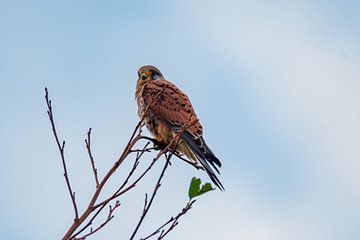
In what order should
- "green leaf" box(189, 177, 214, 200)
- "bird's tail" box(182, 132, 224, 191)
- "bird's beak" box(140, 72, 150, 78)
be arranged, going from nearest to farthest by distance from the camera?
"green leaf" box(189, 177, 214, 200) → "bird's tail" box(182, 132, 224, 191) → "bird's beak" box(140, 72, 150, 78)

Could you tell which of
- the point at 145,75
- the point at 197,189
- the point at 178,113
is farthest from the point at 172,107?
the point at 197,189

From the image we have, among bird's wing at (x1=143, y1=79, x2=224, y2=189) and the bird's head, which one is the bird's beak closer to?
the bird's head

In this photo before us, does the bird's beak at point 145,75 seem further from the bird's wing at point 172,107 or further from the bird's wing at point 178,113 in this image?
the bird's wing at point 172,107

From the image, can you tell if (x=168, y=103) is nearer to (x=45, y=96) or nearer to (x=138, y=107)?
(x=138, y=107)

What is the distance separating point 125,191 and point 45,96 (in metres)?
0.59

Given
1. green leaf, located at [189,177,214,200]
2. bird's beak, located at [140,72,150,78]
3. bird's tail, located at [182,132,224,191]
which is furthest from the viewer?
bird's beak, located at [140,72,150,78]

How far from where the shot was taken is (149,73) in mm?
6047

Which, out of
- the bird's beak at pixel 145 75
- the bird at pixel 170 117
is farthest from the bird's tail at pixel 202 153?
the bird's beak at pixel 145 75

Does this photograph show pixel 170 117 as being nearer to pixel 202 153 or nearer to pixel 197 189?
pixel 202 153

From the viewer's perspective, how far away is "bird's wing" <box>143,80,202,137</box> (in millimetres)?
5156

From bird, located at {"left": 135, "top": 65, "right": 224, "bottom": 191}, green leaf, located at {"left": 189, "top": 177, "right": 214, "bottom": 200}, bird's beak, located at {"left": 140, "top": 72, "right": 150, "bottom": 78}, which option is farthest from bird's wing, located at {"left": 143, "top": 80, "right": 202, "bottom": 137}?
green leaf, located at {"left": 189, "top": 177, "right": 214, "bottom": 200}

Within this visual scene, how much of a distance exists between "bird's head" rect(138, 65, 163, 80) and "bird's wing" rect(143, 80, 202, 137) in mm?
363

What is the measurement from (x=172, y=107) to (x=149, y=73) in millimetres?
838

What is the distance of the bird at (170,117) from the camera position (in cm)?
473
